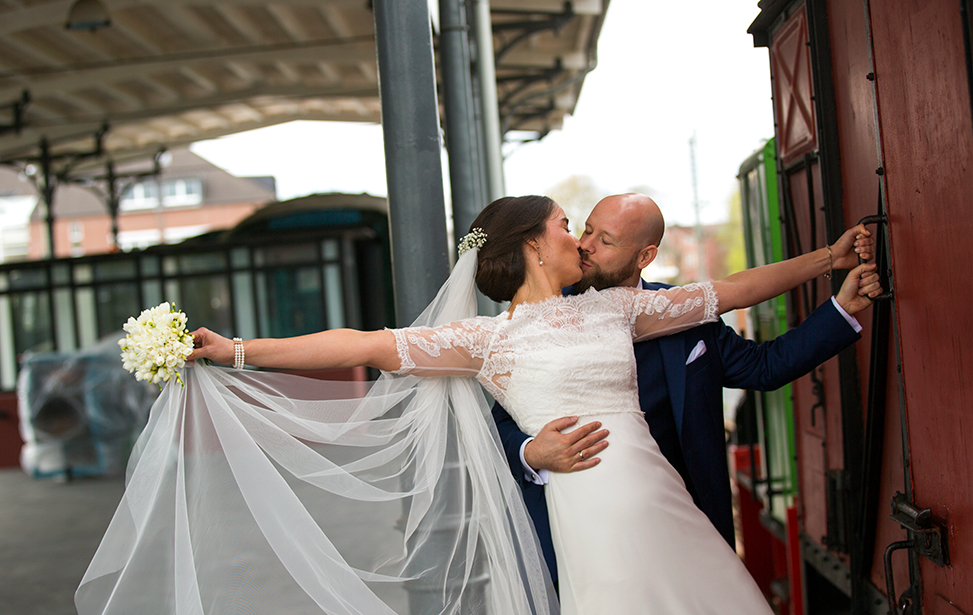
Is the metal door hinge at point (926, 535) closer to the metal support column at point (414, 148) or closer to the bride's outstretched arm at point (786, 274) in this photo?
the bride's outstretched arm at point (786, 274)

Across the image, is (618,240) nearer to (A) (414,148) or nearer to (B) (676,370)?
(B) (676,370)

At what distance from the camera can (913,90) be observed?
2.16 metres

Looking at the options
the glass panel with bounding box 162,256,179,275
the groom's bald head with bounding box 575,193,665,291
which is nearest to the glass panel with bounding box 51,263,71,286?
the glass panel with bounding box 162,256,179,275

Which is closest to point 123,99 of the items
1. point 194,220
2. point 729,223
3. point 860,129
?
point 860,129

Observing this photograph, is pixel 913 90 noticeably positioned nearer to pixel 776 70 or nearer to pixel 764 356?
pixel 764 356

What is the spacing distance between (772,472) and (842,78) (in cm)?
313

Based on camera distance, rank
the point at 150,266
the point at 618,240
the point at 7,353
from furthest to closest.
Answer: the point at 7,353 → the point at 150,266 → the point at 618,240

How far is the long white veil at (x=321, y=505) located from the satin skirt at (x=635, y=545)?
160 mm

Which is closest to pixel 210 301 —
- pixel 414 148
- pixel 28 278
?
pixel 28 278

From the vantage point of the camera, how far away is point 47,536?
24.6 feet

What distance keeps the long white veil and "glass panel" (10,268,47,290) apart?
1171 cm

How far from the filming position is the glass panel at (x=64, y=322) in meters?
12.3

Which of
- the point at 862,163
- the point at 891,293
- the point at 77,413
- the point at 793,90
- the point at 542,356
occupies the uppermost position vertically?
the point at 793,90

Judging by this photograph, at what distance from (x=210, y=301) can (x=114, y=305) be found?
175 centimetres
